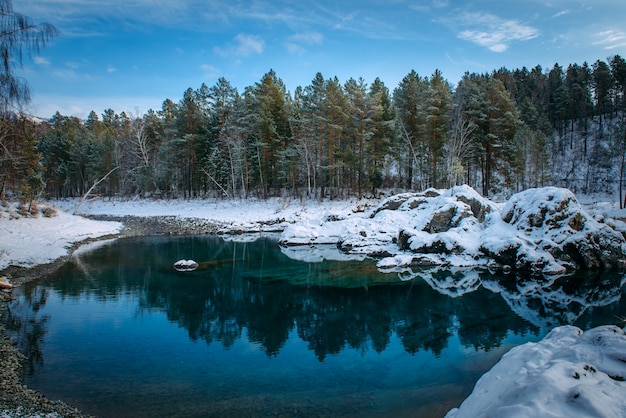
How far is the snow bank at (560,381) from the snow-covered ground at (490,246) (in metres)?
0.01

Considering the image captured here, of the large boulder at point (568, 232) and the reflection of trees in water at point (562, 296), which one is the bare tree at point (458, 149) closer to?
the large boulder at point (568, 232)

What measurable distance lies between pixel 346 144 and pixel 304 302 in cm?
2930

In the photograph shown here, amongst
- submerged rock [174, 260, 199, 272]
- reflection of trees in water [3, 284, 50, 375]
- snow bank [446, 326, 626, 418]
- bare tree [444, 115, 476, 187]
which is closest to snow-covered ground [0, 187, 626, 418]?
snow bank [446, 326, 626, 418]

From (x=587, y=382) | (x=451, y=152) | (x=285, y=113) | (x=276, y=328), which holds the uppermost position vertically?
(x=285, y=113)

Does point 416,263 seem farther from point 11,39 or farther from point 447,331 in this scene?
point 11,39

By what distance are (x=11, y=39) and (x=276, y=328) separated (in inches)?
427

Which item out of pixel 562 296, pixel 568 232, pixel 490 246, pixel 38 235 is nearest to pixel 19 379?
pixel 562 296

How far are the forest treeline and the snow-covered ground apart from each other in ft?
23.3

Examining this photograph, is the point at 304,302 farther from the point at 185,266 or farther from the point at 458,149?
the point at 458,149

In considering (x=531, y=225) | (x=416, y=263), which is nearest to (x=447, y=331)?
(x=416, y=263)

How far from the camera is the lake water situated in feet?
23.6

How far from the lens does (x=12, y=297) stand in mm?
12602

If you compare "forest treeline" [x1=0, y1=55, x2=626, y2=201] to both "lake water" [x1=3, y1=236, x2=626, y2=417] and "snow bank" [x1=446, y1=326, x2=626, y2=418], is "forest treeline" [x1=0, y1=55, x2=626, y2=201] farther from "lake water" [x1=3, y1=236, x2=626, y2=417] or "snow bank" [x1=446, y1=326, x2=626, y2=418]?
"snow bank" [x1=446, y1=326, x2=626, y2=418]

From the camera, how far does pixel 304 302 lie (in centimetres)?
1356
